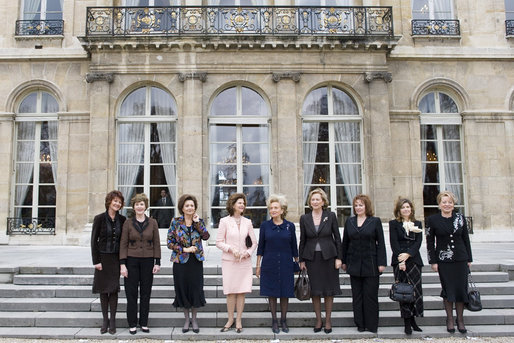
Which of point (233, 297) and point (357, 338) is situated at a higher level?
point (233, 297)

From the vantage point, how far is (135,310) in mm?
5156

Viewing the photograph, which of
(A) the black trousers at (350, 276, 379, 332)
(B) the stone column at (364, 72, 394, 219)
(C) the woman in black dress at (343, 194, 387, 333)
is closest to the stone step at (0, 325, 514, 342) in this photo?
(A) the black trousers at (350, 276, 379, 332)

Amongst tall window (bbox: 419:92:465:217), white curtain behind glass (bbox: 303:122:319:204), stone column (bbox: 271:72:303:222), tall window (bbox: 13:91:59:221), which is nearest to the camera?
stone column (bbox: 271:72:303:222)

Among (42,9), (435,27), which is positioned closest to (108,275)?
(42,9)

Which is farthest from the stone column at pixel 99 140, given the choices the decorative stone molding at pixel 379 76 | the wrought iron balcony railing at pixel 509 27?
the wrought iron balcony railing at pixel 509 27

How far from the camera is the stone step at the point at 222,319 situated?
5496 mm

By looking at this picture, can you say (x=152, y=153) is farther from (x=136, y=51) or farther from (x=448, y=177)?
(x=448, y=177)

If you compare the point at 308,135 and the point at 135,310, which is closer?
the point at 135,310

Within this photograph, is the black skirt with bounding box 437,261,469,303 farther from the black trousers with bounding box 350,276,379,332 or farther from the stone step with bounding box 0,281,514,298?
the stone step with bounding box 0,281,514,298

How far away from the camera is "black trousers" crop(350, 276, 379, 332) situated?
16.7 ft

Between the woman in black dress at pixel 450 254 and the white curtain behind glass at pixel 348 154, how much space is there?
612 centimetres

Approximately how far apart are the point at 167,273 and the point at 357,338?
10.3 feet

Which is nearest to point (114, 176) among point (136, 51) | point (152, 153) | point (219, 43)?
point (152, 153)

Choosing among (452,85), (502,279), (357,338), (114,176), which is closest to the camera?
(357,338)
